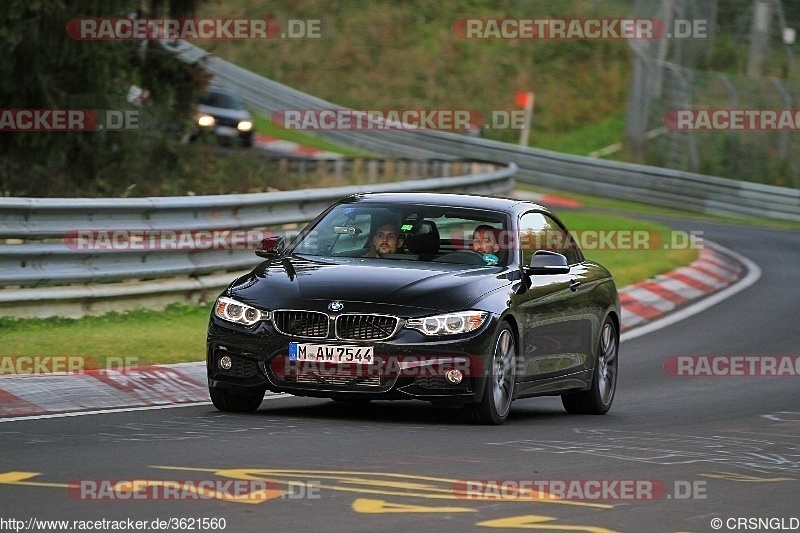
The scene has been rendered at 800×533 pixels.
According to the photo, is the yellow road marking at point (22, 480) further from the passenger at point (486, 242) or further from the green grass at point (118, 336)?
the green grass at point (118, 336)

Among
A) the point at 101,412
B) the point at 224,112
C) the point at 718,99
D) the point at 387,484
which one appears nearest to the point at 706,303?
the point at 101,412

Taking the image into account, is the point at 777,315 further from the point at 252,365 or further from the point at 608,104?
the point at 608,104

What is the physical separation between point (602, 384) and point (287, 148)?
31.6 m

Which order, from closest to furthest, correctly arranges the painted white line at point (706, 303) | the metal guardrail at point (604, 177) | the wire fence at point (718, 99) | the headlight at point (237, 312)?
the headlight at point (237, 312) < the painted white line at point (706, 303) < the metal guardrail at point (604, 177) < the wire fence at point (718, 99)

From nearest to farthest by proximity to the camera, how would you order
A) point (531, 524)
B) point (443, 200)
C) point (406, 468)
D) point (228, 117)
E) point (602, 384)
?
point (531, 524), point (406, 468), point (443, 200), point (602, 384), point (228, 117)

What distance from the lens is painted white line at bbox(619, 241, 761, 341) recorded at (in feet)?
59.6

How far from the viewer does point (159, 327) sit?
1523cm

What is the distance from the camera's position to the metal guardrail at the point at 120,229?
14805 millimetres

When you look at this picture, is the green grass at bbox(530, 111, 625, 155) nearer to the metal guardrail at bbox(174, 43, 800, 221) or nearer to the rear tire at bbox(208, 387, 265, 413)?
the metal guardrail at bbox(174, 43, 800, 221)

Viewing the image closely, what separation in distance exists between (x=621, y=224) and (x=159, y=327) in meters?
15.6

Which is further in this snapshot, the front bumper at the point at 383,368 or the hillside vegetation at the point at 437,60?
the hillside vegetation at the point at 437,60

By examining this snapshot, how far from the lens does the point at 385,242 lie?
11.3m

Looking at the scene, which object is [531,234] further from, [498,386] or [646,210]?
[646,210]

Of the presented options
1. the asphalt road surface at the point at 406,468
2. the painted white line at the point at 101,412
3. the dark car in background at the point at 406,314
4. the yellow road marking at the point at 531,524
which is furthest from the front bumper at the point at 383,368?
the yellow road marking at the point at 531,524
